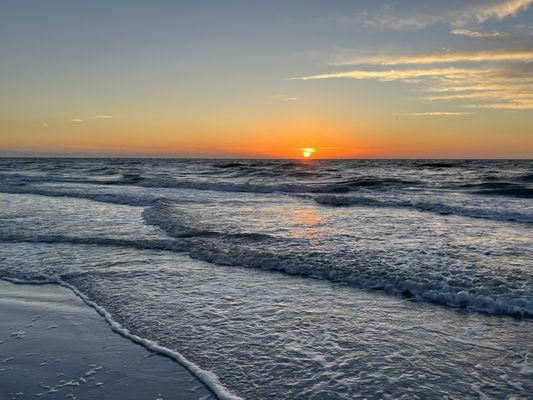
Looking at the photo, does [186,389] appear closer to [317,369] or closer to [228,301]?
[317,369]

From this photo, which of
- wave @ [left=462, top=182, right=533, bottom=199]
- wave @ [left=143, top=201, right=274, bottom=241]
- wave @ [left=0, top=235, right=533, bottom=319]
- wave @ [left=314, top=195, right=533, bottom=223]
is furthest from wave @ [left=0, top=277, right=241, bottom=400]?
wave @ [left=462, top=182, right=533, bottom=199]

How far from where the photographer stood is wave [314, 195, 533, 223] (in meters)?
14.0

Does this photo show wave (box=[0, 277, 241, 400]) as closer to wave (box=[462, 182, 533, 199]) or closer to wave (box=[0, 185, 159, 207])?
wave (box=[0, 185, 159, 207])

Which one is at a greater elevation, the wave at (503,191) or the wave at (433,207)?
the wave at (503,191)

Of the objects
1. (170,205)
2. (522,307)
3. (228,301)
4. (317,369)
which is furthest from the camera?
(170,205)

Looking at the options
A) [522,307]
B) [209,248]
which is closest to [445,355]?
[522,307]

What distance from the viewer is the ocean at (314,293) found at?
4.01m

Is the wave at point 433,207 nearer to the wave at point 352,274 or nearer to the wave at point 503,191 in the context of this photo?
the wave at point 503,191

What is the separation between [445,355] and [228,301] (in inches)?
112

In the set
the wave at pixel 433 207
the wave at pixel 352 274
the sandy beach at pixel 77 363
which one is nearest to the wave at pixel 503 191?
the wave at pixel 433 207

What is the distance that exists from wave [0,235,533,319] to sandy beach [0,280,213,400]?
3.33 metres

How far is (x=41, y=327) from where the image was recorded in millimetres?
5109

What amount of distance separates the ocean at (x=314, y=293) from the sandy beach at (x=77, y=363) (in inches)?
10.6

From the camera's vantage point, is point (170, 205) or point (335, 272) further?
point (170, 205)
